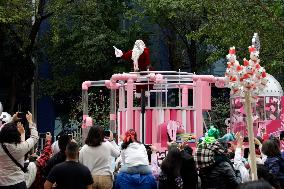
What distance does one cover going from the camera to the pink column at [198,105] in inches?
612

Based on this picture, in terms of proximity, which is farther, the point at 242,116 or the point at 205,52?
the point at 205,52

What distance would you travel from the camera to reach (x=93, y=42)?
27547 millimetres

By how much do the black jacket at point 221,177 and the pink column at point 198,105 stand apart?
261 inches

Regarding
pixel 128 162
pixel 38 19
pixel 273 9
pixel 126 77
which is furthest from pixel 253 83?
pixel 38 19

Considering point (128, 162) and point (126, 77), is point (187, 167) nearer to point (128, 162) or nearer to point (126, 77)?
point (128, 162)

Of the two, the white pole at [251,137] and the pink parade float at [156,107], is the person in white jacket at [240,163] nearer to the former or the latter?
the white pole at [251,137]

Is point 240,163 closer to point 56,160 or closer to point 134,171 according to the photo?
point 134,171

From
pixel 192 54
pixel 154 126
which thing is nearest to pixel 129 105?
pixel 154 126

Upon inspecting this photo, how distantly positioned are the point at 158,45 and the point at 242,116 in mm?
13272

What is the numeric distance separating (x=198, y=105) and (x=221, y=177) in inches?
273

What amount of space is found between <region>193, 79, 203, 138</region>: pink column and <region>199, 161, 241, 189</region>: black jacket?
662cm

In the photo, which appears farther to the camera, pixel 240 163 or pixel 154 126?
pixel 154 126

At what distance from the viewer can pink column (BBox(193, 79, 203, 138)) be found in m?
15.5

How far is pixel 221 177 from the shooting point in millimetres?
8797
